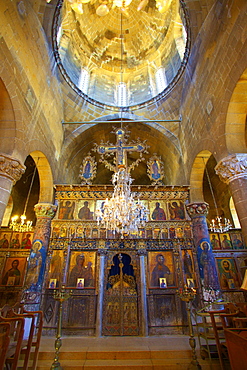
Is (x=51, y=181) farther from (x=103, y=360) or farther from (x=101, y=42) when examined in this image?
(x=101, y=42)

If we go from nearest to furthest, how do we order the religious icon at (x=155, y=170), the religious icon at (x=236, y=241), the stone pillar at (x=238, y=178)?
the stone pillar at (x=238, y=178)
the religious icon at (x=155, y=170)
the religious icon at (x=236, y=241)

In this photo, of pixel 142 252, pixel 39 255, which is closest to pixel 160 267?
pixel 142 252

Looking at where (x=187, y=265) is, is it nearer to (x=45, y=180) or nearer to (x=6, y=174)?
(x=45, y=180)

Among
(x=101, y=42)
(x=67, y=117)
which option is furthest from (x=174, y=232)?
(x=101, y=42)

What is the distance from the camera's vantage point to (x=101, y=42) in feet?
51.1

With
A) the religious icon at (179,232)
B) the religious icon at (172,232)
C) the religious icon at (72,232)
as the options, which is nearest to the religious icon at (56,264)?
the religious icon at (72,232)

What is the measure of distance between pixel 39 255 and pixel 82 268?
1.91m

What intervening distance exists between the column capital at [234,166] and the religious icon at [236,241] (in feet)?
22.8

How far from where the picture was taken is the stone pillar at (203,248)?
8703mm

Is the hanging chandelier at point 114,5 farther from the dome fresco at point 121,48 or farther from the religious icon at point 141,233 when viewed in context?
the religious icon at point 141,233

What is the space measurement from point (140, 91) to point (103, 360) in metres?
14.0

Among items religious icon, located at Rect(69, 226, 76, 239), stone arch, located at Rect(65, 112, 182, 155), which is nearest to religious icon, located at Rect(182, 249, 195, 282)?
religious icon, located at Rect(69, 226, 76, 239)

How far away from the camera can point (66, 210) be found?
1050 cm

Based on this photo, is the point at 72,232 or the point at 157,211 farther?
the point at 157,211
